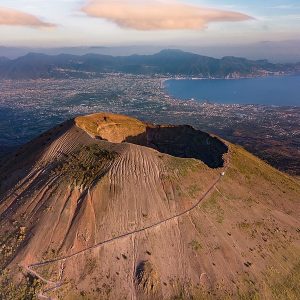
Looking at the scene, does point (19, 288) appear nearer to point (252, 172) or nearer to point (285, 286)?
point (285, 286)

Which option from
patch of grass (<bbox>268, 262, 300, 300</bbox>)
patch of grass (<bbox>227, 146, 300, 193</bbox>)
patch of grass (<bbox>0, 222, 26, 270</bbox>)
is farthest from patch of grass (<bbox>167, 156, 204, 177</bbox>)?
patch of grass (<bbox>0, 222, 26, 270</bbox>)

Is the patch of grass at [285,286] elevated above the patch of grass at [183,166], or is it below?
below

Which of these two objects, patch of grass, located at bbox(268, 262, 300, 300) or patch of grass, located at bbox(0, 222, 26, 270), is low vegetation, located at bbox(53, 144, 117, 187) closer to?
patch of grass, located at bbox(0, 222, 26, 270)

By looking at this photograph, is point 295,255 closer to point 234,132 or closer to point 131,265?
point 131,265

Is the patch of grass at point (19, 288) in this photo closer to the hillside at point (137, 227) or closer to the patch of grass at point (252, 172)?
the hillside at point (137, 227)

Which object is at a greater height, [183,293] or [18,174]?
[18,174]

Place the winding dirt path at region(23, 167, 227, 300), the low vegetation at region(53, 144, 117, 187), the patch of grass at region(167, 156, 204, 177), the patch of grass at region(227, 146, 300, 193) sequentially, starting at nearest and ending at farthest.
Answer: the winding dirt path at region(23, 167, 227, 300) < the low vegetation at region(53, 144, 117, 187) < the patch of grass at region(167, 156, 204, 177) < the patch of grass at region(227, 146, 300, 193)

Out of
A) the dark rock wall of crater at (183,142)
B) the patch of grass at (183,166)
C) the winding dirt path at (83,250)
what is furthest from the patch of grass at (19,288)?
the dark rock wall of crater at (183,142)

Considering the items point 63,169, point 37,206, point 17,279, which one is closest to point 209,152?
point 63,169
